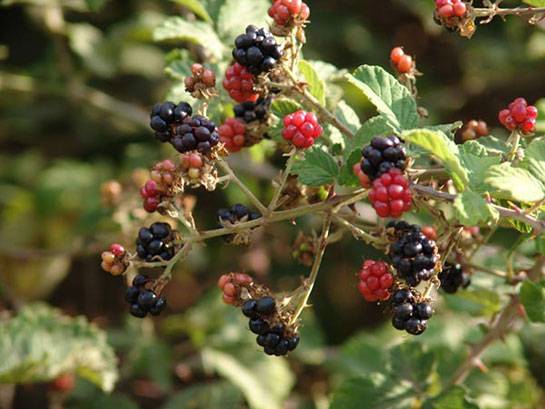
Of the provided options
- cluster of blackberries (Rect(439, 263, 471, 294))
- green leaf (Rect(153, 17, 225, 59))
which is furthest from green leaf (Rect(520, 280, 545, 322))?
green leaf (Rect(153, 17, 225, 59))

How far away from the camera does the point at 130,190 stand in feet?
11.8

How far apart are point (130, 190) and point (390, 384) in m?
1.38

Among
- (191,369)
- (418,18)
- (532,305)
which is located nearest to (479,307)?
(532,305)

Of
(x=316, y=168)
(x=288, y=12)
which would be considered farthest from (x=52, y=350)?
(x=288, y=12)

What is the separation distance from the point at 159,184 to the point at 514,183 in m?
0.84

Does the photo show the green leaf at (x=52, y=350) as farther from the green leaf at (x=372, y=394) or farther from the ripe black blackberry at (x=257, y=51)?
the ripe black blackberry at (x=257, y=51)

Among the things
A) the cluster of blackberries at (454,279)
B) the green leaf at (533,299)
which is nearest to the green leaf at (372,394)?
the cluster of blackberries at (454,279)

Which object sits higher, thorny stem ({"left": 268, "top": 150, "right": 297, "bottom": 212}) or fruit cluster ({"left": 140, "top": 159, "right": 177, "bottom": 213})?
thorny stem ({"left": 268, "top": 150, "right": 297, "bottom": 212})

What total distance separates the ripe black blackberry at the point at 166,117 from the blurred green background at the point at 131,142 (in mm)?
1730

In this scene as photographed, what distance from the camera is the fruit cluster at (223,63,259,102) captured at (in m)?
2.24

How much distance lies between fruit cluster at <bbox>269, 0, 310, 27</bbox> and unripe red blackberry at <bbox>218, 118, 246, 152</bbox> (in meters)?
0.31

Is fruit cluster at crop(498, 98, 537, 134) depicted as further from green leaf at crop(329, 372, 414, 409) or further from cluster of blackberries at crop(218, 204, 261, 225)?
green leaf at crop(329, 372, 414, 409)

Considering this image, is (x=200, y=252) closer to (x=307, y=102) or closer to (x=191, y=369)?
(x=191, y=369)

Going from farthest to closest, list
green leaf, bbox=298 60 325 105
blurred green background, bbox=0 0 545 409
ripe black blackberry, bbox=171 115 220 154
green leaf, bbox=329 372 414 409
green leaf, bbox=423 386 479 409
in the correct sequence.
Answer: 1. blurred green background, bbox=0 0 545 409
2. green leaf, bbox=329 372 414 409
3. green leaf, bbox=423 386 479 409
4. green leaf, bbox=298 60 325 105
5. ripe black blackberry, bbox=171 115 220 154
